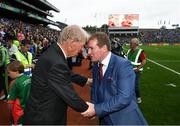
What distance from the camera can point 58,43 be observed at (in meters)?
4.27

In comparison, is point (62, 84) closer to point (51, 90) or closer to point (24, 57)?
point (51, 90)

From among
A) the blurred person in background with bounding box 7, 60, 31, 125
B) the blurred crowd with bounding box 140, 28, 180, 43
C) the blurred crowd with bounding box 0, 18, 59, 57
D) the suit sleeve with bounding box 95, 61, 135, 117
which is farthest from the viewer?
the blurred crowd with bounding box 140, 28, 180, 43

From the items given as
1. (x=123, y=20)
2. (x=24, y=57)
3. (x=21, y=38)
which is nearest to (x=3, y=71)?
(x=24, y=57)

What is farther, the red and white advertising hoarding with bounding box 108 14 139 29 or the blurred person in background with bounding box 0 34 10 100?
the red and white advertising hoarding with bounding box 108 14 139 29

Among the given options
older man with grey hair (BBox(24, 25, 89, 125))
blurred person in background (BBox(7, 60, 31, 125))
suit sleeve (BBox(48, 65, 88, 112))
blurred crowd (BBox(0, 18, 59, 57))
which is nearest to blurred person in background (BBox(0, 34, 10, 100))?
blurred crowd (BBox(0, 18, 59, 57))

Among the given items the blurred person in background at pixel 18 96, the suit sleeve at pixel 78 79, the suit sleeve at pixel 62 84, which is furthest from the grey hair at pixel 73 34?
the blurred person in background at pixel 18 96

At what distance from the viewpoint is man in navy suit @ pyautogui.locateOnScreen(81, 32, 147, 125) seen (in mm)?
4199

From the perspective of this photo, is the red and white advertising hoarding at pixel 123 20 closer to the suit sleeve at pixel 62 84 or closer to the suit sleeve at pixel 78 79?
the suit sleeve at pixel 78 79

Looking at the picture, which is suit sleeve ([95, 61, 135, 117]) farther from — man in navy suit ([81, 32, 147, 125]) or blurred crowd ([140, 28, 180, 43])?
blurred crowd ([140, 28, 180, 43])

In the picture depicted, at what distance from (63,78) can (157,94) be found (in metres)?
10.7

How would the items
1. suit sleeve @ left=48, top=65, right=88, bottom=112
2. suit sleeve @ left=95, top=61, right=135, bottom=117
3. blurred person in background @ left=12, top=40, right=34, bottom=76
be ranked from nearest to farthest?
1. suit sleeve @ left=48, top=65, right=88, bottom=112
2. suit sleeve @ left=95, top=61, right=135, bottom=117
3. blurred person in background @ left=12, top=40, right=34, bottom=76

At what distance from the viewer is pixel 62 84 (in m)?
4.09

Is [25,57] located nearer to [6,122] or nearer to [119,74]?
[6,122]

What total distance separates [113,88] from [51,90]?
0.69 m
